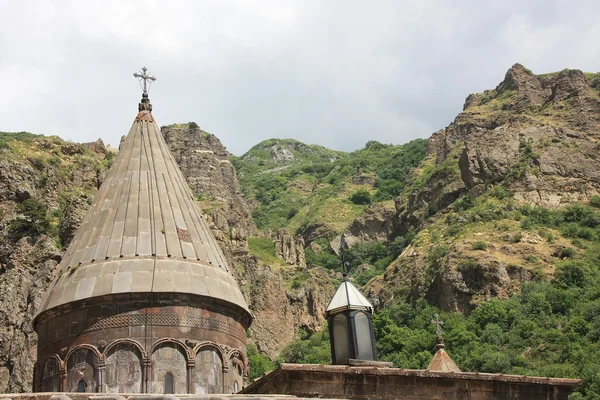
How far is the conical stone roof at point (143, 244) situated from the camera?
15.0 metres

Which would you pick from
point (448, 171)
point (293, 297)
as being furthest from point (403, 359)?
point (448, 171)

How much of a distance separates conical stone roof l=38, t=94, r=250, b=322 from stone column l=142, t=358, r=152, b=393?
3.84ft

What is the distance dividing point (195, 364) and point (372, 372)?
12.1 feet

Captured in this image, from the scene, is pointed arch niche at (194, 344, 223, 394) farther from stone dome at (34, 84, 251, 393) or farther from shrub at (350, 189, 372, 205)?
shrub at (350, 189, 372, 205)

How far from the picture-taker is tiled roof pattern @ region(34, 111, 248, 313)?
15.0m

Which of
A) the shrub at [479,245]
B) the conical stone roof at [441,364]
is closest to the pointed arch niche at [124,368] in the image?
the conical stone roof at [441,364]

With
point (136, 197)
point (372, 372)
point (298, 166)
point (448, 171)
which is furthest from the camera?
point (298, 166)

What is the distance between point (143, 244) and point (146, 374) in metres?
2.45

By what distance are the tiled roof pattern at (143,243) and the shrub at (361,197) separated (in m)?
96.9

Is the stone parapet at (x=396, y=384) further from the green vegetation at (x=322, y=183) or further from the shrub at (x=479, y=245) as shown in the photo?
the green vegetation at (x=322, y=183)

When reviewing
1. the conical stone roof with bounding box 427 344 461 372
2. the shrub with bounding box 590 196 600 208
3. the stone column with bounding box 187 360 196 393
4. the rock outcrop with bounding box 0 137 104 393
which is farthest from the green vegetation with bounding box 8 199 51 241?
the stone column with bounding box 187 360 196 393

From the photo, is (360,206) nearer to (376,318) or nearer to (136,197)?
(376,318)

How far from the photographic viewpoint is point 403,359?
52.7m

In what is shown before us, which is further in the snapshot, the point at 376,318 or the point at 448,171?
the point at 448,171
